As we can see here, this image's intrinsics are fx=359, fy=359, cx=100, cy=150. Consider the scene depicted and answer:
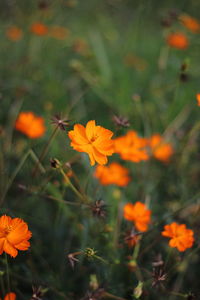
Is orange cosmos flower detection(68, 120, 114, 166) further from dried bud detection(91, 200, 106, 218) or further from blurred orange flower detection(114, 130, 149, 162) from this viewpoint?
blurred orange flower detection(114, 130, 149, 162)

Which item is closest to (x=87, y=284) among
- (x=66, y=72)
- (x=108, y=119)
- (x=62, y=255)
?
(x=62, y=255)

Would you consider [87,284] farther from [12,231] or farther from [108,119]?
[108,119]

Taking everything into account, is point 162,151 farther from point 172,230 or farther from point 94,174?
point 172,230

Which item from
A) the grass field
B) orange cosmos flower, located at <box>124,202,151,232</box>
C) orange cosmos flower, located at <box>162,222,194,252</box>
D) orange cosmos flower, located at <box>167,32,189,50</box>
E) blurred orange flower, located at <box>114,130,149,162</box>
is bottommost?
the grass field

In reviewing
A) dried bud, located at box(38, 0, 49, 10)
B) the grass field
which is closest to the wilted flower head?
the grass field

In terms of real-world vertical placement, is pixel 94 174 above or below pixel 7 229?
below

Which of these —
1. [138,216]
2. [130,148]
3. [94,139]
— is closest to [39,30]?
[130,148]
